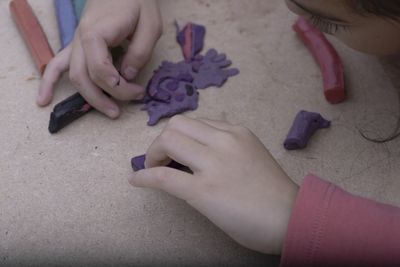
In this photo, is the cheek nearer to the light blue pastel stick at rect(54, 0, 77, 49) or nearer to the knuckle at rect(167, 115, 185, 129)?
the knuckle at rect(167, 115, 185, 129)

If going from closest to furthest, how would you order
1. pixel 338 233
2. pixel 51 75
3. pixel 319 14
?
pixel 338 233 < pixel 319 14 < pixel 51 75

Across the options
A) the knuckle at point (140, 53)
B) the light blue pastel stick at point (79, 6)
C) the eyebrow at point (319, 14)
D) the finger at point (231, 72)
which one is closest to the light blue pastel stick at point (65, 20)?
the light blue pastel stick at point (79, 6)

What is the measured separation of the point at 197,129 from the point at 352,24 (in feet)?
0.67

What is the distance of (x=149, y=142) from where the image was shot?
26.3 inches

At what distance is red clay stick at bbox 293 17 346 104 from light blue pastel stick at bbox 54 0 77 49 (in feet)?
0.99

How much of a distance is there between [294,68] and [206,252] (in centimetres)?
29

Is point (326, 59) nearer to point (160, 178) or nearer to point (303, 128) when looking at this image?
point (303, 128)

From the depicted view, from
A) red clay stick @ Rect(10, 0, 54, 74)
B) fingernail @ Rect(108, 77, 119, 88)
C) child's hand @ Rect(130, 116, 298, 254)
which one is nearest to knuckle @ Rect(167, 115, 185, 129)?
child's hand @ Rect(130, 116, 298, 254)

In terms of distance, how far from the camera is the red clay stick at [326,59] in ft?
2.29

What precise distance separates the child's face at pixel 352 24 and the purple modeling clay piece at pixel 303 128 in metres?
0.09

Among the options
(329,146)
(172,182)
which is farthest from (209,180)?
(329,146)

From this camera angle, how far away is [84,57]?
2.25 feet

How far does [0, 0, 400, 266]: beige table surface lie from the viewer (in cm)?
58

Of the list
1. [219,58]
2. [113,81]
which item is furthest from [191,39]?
[113,81]
